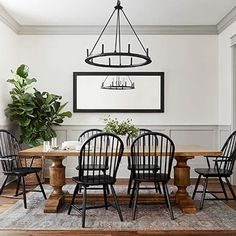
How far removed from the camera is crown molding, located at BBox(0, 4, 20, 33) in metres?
5.21

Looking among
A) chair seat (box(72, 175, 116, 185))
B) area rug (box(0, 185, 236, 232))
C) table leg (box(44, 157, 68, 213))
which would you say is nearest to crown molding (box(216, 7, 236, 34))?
area rug (box(0, 185, 236, 232))

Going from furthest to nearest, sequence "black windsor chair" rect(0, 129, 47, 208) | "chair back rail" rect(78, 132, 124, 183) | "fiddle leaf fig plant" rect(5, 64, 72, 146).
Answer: "fiddle leaf fig plant" rect(5, 64, 72, 146) < "black windsor chair" rect(0, 129, 47, 208) < "chair back rail" rect(78, 132, 124, 183)

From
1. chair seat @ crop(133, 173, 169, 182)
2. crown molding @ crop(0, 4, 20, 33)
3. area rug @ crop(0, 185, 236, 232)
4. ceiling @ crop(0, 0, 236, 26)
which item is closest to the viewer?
area rug @ crop(0, 185, 236, 232)

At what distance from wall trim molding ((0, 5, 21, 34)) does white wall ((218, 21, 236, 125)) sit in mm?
3660

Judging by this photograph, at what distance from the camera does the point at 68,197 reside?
4.18 m

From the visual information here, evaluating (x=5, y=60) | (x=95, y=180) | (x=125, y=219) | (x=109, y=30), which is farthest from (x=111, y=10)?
(x=125, y=219)

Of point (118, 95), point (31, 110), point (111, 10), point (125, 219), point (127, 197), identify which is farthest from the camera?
point (118, 95)

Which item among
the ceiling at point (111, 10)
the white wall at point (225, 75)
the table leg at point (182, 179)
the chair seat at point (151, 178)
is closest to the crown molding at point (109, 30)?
the ceiling at point (111, 10)

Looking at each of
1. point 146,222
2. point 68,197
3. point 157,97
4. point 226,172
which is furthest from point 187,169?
point 157,97

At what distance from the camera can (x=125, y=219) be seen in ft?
11.6

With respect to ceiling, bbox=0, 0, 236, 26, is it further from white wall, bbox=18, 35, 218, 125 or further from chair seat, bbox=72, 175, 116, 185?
chair seat, bbox=72, 175, 116, 185

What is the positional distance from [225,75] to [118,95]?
1923 millimetres

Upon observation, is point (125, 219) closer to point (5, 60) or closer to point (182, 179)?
point (182, 179)

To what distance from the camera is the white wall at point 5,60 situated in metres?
5.27
